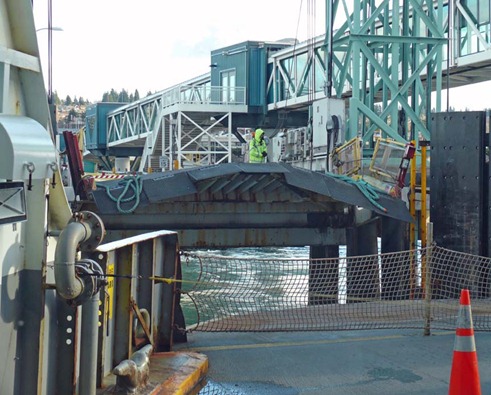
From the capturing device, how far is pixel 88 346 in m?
4.78

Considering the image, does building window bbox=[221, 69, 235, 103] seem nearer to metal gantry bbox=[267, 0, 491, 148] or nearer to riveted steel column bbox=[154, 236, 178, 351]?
metal gantry bbox=[267, 0, 491, 148]

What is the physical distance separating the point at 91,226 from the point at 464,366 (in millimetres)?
2730

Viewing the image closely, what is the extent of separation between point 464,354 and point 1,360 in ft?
10.2

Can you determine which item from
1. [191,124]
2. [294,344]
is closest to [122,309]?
[294,344]

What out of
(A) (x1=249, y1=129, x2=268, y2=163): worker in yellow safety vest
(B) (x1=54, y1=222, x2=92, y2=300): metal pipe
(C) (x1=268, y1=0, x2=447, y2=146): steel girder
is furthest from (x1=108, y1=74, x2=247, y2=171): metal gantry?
(B) (x1=54, y1=222, x2=92, y2=300): metal pipe

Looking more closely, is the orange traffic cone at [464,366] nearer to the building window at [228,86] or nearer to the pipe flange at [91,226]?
the pipe flange at [91,226]

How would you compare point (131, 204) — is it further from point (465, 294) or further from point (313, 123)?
point (313, 123)

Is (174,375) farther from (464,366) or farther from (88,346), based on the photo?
(464,366)

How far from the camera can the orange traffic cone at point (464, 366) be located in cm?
521

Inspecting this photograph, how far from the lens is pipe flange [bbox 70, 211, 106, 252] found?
4684 mm

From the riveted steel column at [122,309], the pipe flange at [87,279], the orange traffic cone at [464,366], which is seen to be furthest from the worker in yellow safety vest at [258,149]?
the pipe flange at [87,279]

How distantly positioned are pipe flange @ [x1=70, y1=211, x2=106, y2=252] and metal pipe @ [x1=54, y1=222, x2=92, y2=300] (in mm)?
195

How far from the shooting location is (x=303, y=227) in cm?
1488

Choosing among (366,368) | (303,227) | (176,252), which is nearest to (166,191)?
(303,227)
